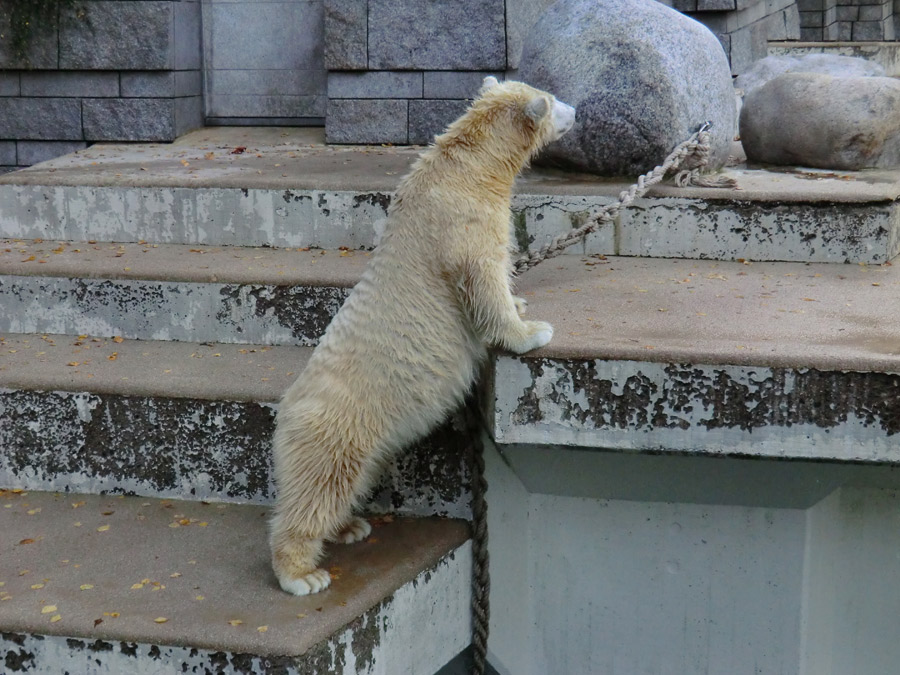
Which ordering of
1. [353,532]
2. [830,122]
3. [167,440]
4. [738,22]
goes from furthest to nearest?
[738,22] → [830,122] → [167,440] → [353,532]

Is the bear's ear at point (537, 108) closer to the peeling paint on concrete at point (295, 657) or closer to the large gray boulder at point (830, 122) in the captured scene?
the peeling paint on concrete at point (295, 657)

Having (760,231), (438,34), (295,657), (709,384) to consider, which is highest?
(438,34)

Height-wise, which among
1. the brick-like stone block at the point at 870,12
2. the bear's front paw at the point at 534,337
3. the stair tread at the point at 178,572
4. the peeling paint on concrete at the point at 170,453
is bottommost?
the stair tread at the point at 178,572

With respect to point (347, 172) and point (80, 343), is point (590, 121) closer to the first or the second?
point (347, 172)

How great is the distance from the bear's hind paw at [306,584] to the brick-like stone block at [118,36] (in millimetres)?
4324

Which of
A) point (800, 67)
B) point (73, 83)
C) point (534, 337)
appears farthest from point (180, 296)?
point (800, 67)

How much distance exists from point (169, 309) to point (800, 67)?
511 centimetres

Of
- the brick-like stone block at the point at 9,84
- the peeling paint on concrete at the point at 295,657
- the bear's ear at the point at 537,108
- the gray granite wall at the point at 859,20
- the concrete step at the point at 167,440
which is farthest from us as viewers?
the gray granite wall at the point at 859,20

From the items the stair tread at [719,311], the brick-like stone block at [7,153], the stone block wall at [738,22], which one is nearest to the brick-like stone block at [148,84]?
the brick-like stone block at [7,153]

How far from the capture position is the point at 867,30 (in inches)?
538

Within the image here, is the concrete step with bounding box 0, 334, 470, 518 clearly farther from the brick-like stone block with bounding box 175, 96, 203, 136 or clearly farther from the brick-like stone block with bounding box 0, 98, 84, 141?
the brick-like stone block with bounding box 0, 98, 84, 141

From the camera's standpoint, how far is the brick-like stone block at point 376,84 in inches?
231

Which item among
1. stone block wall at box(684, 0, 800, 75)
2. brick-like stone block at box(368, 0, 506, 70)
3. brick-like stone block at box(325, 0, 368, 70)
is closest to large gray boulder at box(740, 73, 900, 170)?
brick-like stone block at box(368, 0, 506, 70)

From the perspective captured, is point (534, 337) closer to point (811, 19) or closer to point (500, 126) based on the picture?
point (500, 126)
